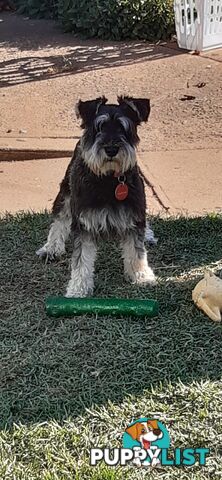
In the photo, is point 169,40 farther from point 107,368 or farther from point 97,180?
point 107,368

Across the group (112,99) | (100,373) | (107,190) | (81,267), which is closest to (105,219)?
(107,190)

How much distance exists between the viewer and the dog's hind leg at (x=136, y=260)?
17.5 ft

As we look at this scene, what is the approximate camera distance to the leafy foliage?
12.1 meters

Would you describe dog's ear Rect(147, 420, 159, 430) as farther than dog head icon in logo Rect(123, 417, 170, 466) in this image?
Yes

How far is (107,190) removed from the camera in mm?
5055

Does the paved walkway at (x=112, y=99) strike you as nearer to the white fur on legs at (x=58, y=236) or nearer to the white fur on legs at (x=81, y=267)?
the white fur on legs at (x=58, y=236)

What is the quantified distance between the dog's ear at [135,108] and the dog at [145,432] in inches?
78.2

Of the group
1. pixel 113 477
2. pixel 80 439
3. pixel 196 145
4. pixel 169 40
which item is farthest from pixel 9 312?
pixel 169 40

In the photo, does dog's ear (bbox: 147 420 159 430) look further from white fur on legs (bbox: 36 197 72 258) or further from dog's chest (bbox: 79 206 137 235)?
white fur on legs (bbox: 36 197 72 258)

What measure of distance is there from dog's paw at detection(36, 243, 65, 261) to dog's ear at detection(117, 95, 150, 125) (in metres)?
1.34

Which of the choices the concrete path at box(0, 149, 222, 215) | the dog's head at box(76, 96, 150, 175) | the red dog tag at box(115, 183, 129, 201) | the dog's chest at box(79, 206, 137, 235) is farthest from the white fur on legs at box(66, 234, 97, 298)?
the concrete path at box(0, 149, 222, 215)

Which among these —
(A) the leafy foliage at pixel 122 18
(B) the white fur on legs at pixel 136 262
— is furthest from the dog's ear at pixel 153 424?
(A) the leafy foliage at pixel 122 18

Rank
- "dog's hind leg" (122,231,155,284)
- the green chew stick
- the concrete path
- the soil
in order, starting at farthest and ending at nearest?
the soil
the concrete path
"dog's hind leg" (122,231,155,284)
the green chew stick

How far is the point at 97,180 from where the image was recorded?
5.05m
